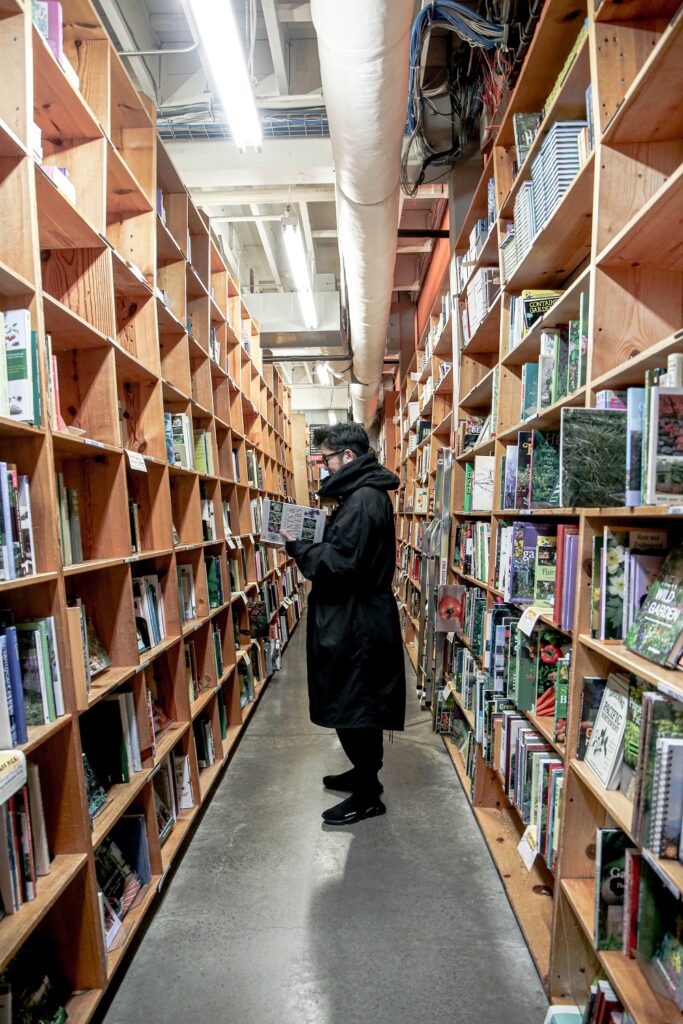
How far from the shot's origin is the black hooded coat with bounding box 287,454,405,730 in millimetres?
2240

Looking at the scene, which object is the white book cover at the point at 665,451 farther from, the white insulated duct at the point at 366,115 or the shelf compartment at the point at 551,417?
the white insulated duct at the point at 366,115

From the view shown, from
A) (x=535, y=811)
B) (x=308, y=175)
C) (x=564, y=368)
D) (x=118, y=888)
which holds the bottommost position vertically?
(x=118, y=888)

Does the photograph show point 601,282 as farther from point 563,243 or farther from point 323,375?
point 323,375

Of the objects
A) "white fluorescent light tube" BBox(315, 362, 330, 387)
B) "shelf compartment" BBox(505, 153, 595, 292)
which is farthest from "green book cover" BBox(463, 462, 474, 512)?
"white fluorescent light tube" BBox(315, 362, 330, 387)

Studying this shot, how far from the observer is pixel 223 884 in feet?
6.62

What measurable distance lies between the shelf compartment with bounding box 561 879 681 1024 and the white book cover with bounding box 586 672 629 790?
12.6 inches

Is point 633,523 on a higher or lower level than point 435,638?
higher

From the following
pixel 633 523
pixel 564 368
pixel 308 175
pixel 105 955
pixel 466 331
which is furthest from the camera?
pixel 308 175

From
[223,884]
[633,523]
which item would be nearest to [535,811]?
[633,523]

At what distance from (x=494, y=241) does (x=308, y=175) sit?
1.85 meters

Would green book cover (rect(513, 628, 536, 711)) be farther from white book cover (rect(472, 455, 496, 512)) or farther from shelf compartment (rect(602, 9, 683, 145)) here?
shelf compartment (rect(602, 9, 683, 145))

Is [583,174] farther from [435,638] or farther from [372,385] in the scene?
[372,385]

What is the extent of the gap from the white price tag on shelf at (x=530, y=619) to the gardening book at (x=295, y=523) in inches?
40.7

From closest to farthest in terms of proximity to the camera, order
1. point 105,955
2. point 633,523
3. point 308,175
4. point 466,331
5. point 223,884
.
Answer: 1. point 633,523
2. point 105,955
3. point 223,884
4. point 466,331
5. point 308,175
